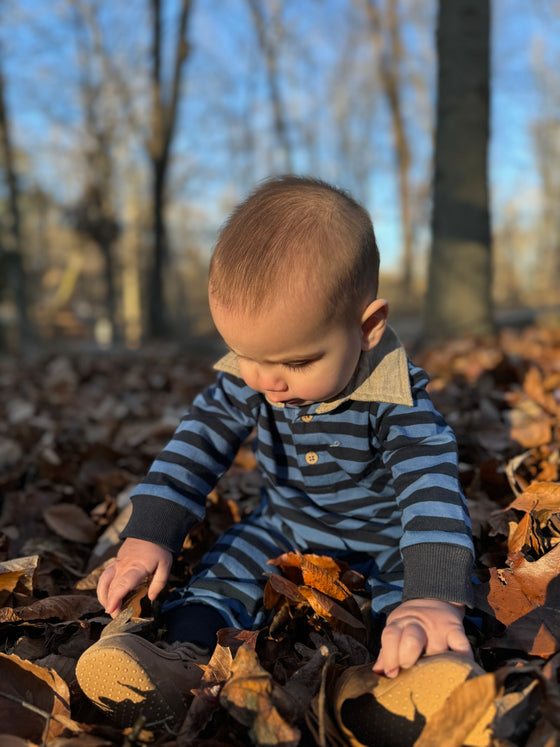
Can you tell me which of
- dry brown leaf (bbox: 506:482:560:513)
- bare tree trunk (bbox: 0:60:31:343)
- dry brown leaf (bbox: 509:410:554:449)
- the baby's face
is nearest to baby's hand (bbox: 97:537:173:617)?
the baby's face

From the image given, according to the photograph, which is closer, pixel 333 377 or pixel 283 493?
pixel 333 377

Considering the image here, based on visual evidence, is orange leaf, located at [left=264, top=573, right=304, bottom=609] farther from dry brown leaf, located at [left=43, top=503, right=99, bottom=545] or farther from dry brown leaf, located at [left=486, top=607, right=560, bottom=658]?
dry brown leaf, located at [left=43, top=503, right=99, bottom=545]

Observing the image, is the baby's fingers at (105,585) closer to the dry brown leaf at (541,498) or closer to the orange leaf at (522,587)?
the orange leaf at (522,587)

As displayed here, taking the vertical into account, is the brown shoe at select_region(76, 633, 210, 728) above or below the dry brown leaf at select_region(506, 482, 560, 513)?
below

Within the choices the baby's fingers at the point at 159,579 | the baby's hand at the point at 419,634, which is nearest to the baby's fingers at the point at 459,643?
the baby's hand at the point at 419,634

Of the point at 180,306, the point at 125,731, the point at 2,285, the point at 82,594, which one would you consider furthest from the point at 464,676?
the point at 180,306

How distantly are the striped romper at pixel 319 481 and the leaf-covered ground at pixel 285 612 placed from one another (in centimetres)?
14

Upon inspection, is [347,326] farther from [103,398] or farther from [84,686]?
[103,398]

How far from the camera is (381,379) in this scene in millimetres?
1500

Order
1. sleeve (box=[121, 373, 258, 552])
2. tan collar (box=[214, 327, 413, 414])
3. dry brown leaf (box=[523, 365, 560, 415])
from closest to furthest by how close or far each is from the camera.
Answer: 1. tan collar (box=[214, 327, 413, 414])
2. sleeve (box=[121, 373, 258, 552])
3. dry brown leaf (box=[523, 365, 560, 415])

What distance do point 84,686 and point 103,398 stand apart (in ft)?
11.1

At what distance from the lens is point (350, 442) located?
154 centimetres

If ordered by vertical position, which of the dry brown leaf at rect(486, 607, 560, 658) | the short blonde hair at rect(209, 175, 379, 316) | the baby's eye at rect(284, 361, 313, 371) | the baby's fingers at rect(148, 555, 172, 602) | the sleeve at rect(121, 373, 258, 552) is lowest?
the baby's fingers at rect(148, 555, 172, 602)

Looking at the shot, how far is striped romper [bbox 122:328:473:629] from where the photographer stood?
141 centimetres
